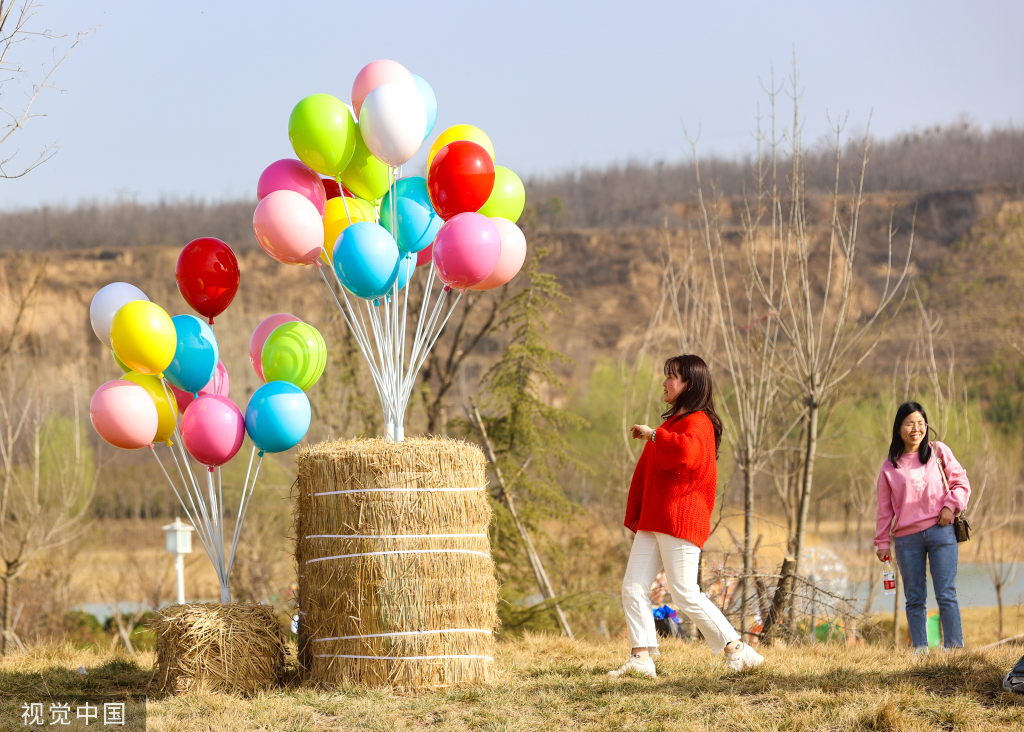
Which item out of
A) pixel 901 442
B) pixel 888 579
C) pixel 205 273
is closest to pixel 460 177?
pixel 205 273

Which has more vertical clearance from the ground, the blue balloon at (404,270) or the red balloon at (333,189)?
the red balloon at (333,189)

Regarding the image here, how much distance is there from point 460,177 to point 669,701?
8.35 ft

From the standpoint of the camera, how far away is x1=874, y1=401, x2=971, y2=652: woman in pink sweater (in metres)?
4.68

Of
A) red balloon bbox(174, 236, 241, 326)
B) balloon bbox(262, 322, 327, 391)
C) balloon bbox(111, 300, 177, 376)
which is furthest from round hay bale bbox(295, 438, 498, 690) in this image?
red balloon bbox(174, 236, 241, 326)

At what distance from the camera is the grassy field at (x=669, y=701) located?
10.9 ft

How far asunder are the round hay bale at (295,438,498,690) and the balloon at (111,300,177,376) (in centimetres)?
83

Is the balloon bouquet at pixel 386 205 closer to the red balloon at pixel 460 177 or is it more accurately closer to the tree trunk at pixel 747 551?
the red balloon at pixel 460 177

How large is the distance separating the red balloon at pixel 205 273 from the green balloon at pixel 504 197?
137 cm

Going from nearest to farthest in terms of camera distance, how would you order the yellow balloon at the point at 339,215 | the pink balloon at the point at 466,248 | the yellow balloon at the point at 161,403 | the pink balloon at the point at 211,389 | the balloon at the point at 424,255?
the pink balloon at the point at 466,248
the yellow balloon at the point at 161,403
the pink balloon at the point at 211,389
the yellow balloon at the point at 339,215
the balloon at the point at 424,255

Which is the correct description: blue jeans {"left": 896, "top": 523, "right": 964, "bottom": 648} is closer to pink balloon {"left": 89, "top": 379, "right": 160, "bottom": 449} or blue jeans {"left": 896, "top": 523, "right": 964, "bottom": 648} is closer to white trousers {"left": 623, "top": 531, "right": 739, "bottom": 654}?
white trousers {"left": 623, "top": 531, "right": 739, "bottom": 654}

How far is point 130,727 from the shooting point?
11.8ft

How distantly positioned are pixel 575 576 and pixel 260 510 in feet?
22.5

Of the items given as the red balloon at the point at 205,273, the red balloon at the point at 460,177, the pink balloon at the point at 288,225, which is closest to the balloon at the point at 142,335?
the red balloon at the point at 205,273

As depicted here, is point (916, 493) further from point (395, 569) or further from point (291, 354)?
point (291, 354)
